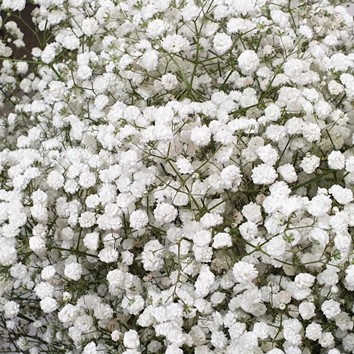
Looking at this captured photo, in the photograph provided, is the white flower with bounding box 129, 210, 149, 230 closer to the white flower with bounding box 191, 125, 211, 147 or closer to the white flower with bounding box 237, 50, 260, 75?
the white flower with bounding box 191, 125, 211, 147

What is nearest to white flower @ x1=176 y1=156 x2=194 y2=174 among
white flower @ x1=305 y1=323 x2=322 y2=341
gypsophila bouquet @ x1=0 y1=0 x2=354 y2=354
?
gypsophila bouquet @ x1=0 y1=0 x2=354 y2=354

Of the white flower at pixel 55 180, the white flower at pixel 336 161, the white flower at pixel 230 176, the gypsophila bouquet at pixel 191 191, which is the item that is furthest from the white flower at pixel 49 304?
the white flower at pixel 336 161

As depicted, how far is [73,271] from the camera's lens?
0.90m

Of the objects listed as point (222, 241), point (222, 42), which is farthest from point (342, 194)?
point (222, 42)

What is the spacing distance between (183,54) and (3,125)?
349 mm

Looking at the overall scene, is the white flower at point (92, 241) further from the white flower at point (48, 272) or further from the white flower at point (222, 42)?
the white flower at point (222, 42)

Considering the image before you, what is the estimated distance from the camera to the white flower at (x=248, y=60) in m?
0.93

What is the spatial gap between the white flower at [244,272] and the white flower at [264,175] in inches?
3.6

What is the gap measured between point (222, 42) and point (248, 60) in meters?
0.04

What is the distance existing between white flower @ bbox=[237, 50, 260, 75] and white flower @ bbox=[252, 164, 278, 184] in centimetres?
14

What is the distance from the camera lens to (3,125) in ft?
3.97

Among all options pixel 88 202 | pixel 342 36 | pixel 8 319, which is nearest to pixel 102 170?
pixel 88 202

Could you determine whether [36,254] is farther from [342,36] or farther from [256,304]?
[342,36]

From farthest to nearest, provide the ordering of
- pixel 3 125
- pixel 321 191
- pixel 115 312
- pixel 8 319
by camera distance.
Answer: pixel 3 125 → pixel 8 319 → pixel 115 312 → pixel 321 191
